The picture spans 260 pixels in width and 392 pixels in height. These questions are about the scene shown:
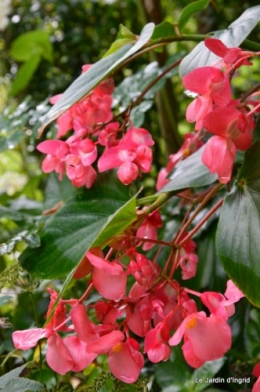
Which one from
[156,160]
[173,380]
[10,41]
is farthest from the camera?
[10,41]

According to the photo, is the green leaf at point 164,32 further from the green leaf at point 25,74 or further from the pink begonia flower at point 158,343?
the green leaf at point 25,74

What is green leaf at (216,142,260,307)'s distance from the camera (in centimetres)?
46

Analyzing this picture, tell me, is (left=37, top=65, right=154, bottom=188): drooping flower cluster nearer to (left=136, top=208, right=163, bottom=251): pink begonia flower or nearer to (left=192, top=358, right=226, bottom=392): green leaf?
(left=136, top=208, right=163, bottom=251): pink begonia flower

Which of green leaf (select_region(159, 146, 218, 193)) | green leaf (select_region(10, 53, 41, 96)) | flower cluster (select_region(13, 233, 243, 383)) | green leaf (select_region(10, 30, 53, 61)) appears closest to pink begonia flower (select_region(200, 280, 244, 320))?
flower cluster (select_region(13, 233, 243, 383))

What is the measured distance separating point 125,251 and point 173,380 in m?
0.28

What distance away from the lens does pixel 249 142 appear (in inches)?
18.9

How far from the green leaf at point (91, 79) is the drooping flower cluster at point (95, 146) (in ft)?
0.16

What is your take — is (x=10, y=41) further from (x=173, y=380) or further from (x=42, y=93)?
(x=173, y=380)

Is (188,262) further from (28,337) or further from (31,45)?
(31,45)

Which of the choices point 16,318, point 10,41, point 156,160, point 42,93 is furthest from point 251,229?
point 10,41

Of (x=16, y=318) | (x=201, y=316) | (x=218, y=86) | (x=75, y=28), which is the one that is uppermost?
(x=218, y=86)

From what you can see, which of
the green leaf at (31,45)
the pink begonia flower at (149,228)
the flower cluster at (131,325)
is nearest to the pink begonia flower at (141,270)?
the flower cluster at (131,325)

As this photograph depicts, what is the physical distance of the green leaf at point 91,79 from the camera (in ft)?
1.80

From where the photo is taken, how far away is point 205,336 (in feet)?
1.41
